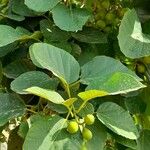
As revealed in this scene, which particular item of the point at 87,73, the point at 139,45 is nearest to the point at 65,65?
the point at 87,73

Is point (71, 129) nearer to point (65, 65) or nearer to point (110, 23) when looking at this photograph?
point (65, 65)

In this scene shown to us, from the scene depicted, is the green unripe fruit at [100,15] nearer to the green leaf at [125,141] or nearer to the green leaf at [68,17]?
the green leaf at [68,17]

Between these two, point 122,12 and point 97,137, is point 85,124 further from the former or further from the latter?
point 122,12

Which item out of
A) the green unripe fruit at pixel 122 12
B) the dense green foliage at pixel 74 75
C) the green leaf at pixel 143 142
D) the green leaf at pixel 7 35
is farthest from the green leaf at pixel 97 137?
the green unripe fruit at pixel 122 12

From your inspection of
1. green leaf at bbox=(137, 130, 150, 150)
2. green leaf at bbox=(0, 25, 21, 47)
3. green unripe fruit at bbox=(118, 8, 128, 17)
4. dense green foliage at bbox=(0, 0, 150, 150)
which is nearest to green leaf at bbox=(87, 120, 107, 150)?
dense green foliage at bbox=(0, 0, 150, 150)

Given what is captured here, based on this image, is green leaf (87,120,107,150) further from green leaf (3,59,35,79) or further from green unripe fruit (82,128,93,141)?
green leaf (3,59,35,79)
